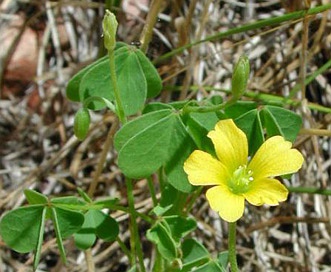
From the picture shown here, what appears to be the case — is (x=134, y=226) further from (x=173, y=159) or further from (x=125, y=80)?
(x=125, y=80)

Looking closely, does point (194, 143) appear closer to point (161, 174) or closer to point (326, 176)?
point (161, 174)

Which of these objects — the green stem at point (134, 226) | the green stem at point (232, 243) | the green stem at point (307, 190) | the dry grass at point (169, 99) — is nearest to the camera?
the green stem at point (232, 243)

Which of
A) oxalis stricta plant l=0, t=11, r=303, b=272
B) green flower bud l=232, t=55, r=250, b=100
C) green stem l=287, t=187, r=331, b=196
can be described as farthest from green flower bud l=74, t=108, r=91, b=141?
green stem l=287, t=187, r=331, b=196

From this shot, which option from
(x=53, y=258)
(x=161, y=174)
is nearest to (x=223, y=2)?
(x=161, y=174)

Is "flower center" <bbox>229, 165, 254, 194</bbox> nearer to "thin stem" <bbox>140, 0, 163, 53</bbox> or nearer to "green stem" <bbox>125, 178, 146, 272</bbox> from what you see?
"green stem" <bbox>125, 178, 146, 272</bbox>

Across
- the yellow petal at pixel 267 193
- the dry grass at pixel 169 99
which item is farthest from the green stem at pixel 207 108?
the dry grass at pixel 169 99

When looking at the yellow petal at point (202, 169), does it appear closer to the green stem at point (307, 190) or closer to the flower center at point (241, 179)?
the flower center at point (241, 179)

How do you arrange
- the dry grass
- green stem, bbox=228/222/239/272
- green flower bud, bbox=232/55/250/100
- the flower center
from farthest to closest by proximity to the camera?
the dry grass → the flower center → green stem, bbox=228/222/239/272 → green flower bud, bbox=232/55/250/100

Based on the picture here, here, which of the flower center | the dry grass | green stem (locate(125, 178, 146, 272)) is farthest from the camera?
the dry grass
